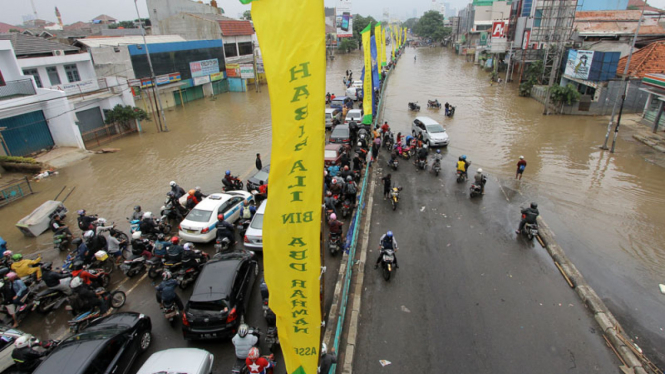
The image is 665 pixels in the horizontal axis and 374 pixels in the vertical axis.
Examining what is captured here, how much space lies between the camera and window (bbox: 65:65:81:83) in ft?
80.8

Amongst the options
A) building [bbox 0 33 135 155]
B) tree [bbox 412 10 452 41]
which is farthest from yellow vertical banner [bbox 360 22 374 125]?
tree [bbox 412 10 452 41]

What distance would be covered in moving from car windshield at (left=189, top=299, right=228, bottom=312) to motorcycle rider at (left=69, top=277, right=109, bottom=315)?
2770 mm

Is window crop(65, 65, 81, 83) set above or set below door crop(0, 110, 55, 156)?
above

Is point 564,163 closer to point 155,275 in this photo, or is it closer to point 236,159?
point 236,159

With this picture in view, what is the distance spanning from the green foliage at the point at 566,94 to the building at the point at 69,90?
3134cm

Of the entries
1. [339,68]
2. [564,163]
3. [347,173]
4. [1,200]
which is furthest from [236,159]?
[339,68]

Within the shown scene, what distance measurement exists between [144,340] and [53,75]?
80.5 feet

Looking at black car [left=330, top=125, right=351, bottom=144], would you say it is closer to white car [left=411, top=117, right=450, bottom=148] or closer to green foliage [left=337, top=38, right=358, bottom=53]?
white car [left=411, top=117, right=450, bottom=148]

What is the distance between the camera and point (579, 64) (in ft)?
87.1

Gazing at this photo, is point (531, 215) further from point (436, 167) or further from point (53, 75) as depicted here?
point (53, 75)

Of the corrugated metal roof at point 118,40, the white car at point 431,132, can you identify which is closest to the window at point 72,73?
the corrugated metal roof at point 118,40

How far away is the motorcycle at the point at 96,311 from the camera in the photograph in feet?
26.9

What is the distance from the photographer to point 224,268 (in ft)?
27.7

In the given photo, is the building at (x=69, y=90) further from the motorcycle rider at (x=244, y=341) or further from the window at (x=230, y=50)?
the motorcycle rider at (x=244, y=341)
